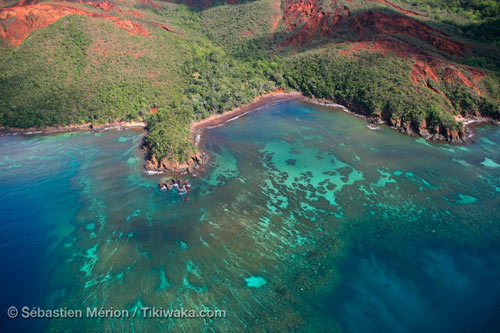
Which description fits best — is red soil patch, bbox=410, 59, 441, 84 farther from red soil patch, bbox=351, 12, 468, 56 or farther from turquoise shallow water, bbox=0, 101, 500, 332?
turquoise shallow water, bbox=0, 101, 500, 332

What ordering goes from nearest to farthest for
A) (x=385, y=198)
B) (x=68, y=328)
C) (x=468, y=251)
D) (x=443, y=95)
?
1. (x=68, y=328)
2. (x=468, y=251)
3. (x=385, y=198)
4. (x=443, y=95)

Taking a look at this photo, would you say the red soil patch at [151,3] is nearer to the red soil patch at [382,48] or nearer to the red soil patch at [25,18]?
the red soil patch at [25,18]

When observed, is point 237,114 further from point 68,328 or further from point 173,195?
point 68,328

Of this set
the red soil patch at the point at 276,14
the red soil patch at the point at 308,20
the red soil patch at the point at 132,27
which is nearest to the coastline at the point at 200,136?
the red soil patch at the point at 308,20

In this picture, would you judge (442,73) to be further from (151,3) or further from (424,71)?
(151,3)

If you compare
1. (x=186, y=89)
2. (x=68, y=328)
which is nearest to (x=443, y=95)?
(x=186, y=89)

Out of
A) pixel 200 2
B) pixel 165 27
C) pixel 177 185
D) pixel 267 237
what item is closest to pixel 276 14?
pixel 165 27
